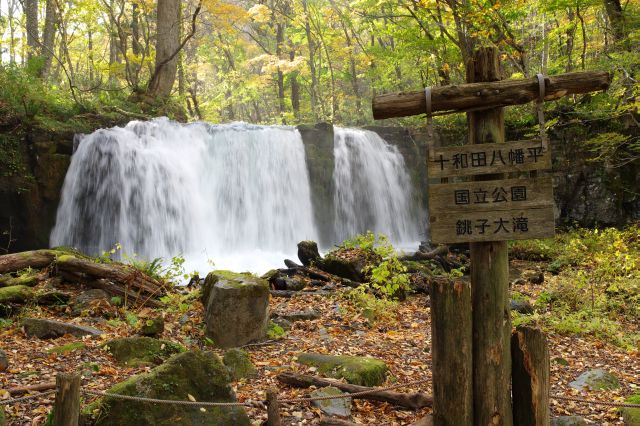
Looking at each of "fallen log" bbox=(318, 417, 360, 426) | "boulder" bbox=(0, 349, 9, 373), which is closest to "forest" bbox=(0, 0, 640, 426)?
"fallen log" bbox=(318, 417, 360, 426)

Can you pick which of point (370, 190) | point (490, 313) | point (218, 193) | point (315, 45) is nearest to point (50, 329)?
point (490, 313)

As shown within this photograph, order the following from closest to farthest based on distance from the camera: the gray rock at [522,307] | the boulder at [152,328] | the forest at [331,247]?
the forest at [331,247], the boulder at [152,328], the gray rock at [522,307]

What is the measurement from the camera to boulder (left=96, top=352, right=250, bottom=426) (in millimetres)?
3279

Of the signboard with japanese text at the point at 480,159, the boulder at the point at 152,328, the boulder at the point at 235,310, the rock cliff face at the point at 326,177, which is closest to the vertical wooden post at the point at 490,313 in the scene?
the signboard with japanese text at the point at 480,159

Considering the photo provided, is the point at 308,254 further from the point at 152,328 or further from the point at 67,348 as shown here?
the point at 67,348

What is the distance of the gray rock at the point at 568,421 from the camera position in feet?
12.6

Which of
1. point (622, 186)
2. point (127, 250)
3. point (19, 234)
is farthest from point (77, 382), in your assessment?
point (622, 186)

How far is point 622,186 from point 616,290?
7.63 metres

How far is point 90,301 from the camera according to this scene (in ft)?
21.8

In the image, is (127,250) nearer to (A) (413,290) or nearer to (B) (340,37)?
(A) (413,290)

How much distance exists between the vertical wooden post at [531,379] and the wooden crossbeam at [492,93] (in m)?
1.54

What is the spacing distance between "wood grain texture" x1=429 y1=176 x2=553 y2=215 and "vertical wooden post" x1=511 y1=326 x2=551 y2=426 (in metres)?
0.86

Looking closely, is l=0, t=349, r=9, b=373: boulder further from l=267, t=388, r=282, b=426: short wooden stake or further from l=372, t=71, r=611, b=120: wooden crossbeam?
l=372, t=71, r=611, b=120: wooden crossbeam

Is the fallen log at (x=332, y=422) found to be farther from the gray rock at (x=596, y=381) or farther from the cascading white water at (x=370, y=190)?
the cascading white water at (x=370, y=190)
